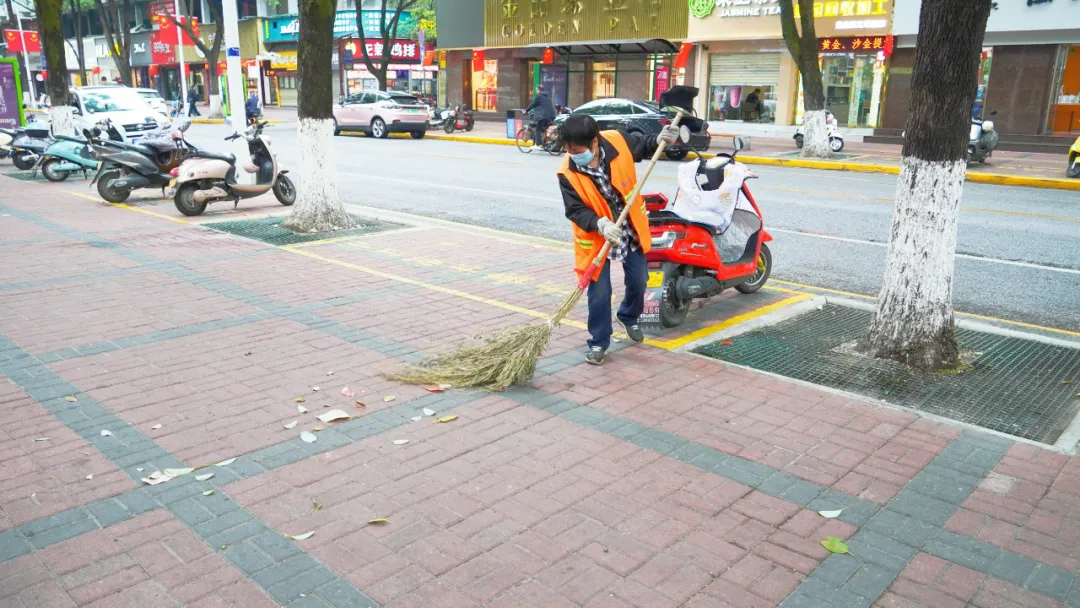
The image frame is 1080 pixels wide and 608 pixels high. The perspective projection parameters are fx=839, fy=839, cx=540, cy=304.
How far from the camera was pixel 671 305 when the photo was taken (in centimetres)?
635

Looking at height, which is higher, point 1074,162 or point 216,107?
point 216,107

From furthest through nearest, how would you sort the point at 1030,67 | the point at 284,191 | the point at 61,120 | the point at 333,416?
the point at 1030,67 → the point at 61,120 → the point at 284,191 → the point at 333,416

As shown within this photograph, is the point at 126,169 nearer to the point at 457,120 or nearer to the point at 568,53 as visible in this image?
the point at 457,120

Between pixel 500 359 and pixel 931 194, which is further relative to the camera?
pixel 931 194

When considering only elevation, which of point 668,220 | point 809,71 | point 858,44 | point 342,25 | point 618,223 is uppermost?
point 342,25

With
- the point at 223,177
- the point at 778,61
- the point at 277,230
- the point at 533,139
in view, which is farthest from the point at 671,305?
the point at 778,61

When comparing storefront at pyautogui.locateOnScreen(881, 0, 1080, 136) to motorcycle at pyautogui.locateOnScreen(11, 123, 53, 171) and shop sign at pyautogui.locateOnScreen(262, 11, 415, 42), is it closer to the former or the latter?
motorcycle at pyautogui.locateOnScreen(11, 123, 53, 171)

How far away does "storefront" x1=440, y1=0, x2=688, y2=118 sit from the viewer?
96.4 ft

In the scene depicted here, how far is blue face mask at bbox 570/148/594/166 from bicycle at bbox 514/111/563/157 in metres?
16.2

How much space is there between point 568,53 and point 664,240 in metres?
27.2

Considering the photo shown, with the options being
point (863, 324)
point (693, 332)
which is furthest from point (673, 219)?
point (863, 324)

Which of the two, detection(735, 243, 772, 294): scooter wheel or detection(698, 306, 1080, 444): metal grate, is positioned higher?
detection(735, 243, 772, 294): scooter wheel

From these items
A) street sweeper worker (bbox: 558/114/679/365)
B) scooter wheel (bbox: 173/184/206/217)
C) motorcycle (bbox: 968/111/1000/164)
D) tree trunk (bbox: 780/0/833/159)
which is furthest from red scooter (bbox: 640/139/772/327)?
tree trunk (bbox: 780/0/833/159)

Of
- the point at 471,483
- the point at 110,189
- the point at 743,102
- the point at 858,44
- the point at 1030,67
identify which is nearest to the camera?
the point at 471,483
